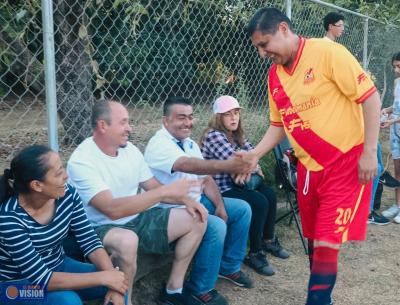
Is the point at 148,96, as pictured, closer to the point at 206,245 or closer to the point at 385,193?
the point at 206,245

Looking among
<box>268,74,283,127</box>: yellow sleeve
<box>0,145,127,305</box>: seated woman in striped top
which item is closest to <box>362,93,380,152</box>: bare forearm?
<box>268,74,283,127</box>: yellow sleeve

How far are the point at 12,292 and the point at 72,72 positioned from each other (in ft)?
5.79

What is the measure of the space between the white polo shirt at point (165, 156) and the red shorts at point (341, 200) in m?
0.95

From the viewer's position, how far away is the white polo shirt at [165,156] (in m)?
3.69

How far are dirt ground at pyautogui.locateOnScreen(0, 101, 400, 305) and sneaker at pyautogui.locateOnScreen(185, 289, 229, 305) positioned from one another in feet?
0.63

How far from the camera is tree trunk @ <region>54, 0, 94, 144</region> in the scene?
3549mm

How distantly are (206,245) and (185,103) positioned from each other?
105 centimetres

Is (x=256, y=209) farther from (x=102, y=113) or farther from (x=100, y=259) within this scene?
(x=100, y=259)

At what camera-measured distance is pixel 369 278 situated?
→ 4227mm

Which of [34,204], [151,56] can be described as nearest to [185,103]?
[34,204]

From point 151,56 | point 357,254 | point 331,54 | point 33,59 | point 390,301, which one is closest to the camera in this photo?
point 331,54

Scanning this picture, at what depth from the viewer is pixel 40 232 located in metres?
2.56

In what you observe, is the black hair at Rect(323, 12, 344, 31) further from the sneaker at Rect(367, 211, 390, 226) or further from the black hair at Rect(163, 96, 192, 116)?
the black hair at Rect(163, 96, 192, 116)

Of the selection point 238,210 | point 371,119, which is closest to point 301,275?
point 238,210
